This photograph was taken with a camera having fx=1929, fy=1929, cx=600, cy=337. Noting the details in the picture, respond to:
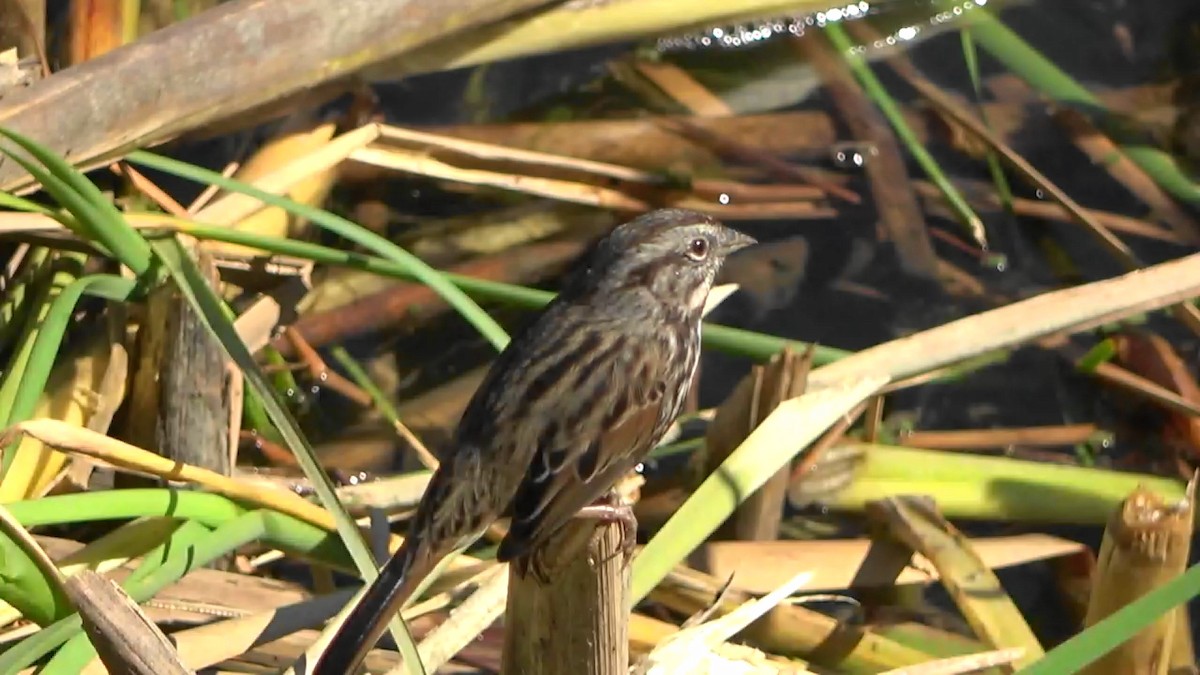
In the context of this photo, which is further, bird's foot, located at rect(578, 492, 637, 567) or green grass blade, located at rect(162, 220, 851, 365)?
green grass blade, located at rect(162, 220, 851, 365)

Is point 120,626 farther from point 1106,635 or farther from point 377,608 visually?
point 1106,635

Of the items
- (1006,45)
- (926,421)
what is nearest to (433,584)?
(926,421)

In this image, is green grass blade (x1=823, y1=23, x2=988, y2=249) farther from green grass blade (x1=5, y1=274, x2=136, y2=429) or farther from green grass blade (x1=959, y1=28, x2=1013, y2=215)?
green grass blade (x1=5, y1=274, x2=136, y2=429)

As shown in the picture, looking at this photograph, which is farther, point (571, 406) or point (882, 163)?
point (882, 163)

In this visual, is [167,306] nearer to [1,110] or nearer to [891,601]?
[1,110]

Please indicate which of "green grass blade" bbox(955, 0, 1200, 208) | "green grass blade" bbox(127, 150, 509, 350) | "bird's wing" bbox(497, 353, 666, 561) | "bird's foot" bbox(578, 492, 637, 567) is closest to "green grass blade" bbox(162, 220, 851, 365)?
"green grass blade" bbox(127, 150, 509, 350)

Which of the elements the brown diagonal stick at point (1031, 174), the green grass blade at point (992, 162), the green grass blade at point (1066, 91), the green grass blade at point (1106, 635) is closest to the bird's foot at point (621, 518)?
the green grass blade at point (1106, 635)

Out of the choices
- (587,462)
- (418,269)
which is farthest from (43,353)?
(587,462)
